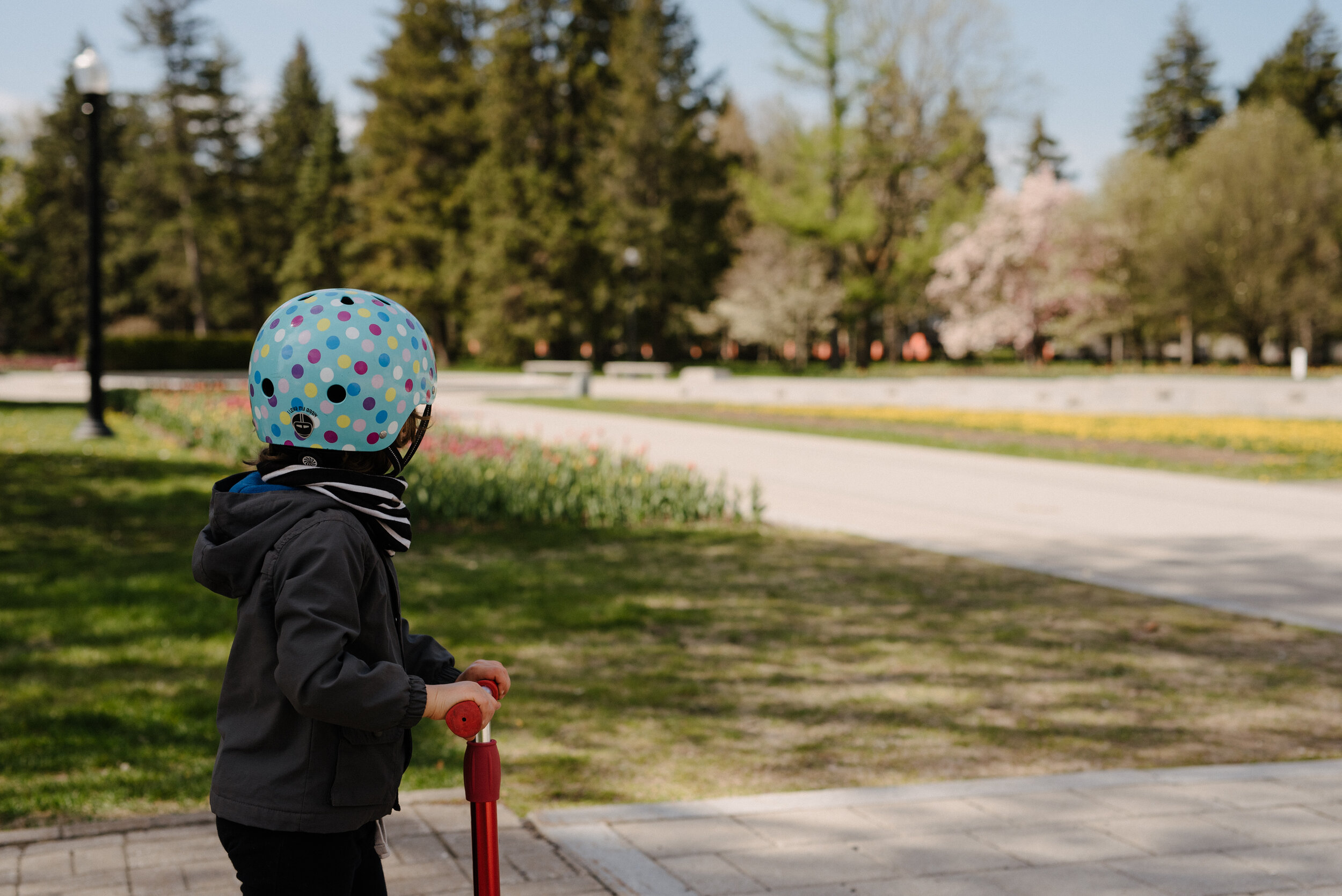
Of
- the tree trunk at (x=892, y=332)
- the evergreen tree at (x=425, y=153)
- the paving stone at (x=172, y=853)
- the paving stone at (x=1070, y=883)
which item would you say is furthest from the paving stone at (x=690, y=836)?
the evergreen tree at (x=425, y=153)

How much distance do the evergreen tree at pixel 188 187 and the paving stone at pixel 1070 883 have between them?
198ft

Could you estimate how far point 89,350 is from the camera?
48.4ft

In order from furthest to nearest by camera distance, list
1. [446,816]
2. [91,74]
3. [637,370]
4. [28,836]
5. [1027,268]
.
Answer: [1027,268]
[637,370]
[91,74]
[446,816]
[28,836]

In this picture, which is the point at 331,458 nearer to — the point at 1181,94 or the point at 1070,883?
the point at 1070,883

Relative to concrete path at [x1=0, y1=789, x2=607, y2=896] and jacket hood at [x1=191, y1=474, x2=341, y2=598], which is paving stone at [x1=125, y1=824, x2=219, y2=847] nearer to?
concrete path at [x1=0, y1=789, x2=607, y2=896]

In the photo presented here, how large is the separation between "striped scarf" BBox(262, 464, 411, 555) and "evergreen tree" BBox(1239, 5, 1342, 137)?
6487cm

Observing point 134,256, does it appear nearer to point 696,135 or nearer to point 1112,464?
point 696,135

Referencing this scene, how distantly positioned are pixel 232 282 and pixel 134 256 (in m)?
5.08

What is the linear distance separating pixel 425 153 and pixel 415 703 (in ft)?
180

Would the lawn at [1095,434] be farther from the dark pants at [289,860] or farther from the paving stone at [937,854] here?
the dark pants at [289,860]

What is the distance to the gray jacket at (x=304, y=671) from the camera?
178 cm

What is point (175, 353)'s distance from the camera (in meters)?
39.2

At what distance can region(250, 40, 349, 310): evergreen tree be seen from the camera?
190 ft

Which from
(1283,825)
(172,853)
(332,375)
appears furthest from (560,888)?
(1283,825)
